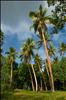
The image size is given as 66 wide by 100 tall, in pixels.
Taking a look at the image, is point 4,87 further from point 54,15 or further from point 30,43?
point 30,43

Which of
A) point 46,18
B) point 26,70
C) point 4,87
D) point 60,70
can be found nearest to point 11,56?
point 26,70

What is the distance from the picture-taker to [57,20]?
20656mm

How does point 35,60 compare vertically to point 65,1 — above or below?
above

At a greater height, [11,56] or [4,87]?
[11,56]

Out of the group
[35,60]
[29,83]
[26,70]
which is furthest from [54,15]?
[29,83]

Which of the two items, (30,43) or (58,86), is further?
(58,86)

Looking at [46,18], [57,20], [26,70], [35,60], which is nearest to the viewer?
[57,20]

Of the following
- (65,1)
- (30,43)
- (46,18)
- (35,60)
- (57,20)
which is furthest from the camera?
(35,60)

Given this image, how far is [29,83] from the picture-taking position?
10825 centimetres

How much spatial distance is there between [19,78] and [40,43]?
40.1 metres

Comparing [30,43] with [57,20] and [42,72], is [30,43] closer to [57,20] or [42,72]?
[42,72]

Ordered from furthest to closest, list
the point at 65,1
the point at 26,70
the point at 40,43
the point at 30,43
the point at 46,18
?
the point at 26,70, the point at 30,43, the point at 40,43, the point at 46,18, the point at 65,1

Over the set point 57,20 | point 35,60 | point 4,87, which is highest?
point 35,60

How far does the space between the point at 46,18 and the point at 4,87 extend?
42.2 metres
